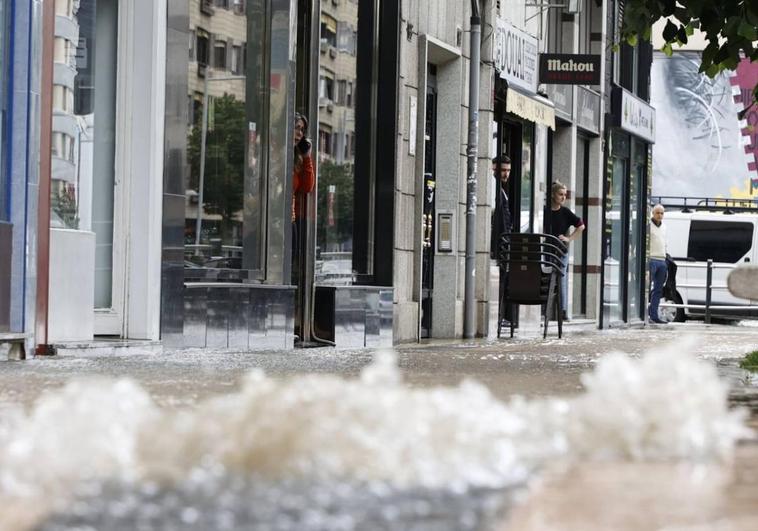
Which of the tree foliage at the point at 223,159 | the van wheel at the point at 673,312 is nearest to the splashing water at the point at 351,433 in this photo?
the tree foliage at the point at 223,159

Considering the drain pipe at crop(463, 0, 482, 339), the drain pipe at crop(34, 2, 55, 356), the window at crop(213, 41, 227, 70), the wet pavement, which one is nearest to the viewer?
the wet pavement

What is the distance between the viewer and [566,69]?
819 inches

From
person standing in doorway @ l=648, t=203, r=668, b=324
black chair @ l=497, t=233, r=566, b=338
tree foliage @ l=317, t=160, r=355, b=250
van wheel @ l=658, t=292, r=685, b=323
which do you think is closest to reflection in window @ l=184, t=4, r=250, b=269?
tree foliage @ l=317, t=160, r=355, b=250

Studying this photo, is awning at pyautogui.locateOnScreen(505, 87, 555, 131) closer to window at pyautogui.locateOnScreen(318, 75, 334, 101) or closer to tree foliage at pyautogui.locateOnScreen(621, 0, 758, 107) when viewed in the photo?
window at pyautogui.locateOnScreen(318, 75, 334, 101)

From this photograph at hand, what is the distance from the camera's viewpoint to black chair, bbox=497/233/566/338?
18.1 m

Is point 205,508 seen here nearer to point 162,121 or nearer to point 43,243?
point 43,243

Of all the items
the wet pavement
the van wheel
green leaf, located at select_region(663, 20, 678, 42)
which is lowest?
the van wheel

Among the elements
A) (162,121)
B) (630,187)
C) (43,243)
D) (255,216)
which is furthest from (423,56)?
(630,187)

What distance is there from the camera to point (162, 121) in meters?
11.5

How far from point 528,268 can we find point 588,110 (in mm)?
7196

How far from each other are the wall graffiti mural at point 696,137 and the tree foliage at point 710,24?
157 feet

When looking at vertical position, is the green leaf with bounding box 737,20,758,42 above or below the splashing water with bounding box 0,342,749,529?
above

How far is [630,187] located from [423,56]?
1243cm

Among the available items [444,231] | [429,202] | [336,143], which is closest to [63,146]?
[336,143]
